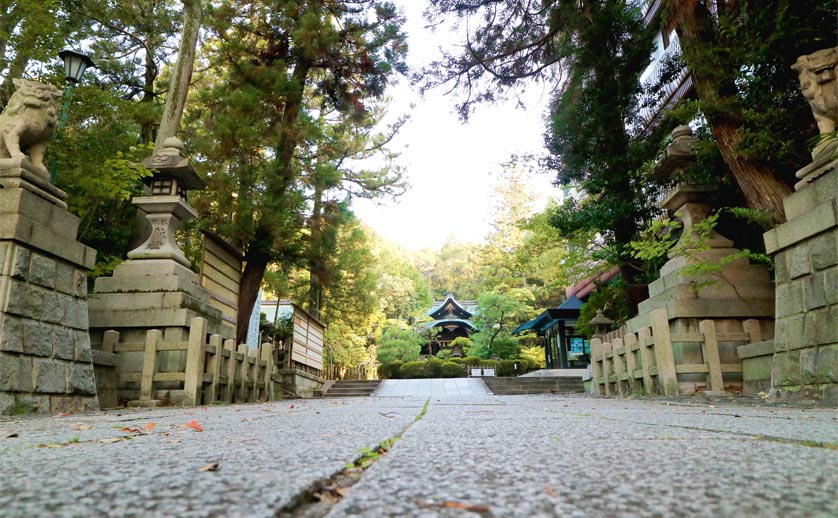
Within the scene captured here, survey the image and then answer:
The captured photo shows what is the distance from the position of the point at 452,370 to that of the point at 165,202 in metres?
16.9

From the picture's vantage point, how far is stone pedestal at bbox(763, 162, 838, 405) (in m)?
3.55

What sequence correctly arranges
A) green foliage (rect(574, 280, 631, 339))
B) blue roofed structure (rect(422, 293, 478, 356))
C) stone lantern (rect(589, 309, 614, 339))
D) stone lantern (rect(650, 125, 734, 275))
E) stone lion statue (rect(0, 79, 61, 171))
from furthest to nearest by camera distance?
blue roofed structure (rect(422, 293, 478, 356)) < stone lantern (rect(589, 309, 614, 339)) < green foliage (rect(574, 280, 631, 339)) < stone lantern (rect(650, 125, 734, 275)) < stone lion statue (rect(0, 79, 61, 171))

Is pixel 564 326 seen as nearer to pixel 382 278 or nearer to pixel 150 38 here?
pixel 382 278

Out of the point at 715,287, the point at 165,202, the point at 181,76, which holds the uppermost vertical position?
the point at 181,76

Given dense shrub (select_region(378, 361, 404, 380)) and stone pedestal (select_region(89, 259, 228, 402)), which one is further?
dense shrub (select_region(378, 361, 404, 380))

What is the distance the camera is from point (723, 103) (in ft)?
17.1

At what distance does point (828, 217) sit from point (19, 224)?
577cm

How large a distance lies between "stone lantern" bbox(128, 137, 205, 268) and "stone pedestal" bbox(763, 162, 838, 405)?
21.4ft

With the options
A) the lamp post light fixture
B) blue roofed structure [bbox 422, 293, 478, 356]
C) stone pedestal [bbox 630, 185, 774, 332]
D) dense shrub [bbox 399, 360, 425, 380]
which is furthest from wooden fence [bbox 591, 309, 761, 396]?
blue roofed structure [bbox 422, 293, 478, 356]

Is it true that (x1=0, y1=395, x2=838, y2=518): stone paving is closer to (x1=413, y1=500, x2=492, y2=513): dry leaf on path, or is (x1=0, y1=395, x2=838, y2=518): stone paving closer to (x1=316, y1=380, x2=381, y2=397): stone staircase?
(x1=413, y1=500, x2=492, y2=513): dry leaf on path

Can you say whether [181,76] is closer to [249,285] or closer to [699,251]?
[249,285]

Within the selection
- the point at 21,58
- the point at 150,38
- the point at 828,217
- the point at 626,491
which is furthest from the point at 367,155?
the point at 626,491

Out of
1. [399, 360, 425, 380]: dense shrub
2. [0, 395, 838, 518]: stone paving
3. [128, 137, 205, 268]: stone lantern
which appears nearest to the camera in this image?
[0, 395, 838, 518]: stone paving

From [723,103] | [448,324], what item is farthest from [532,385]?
[448,324]
